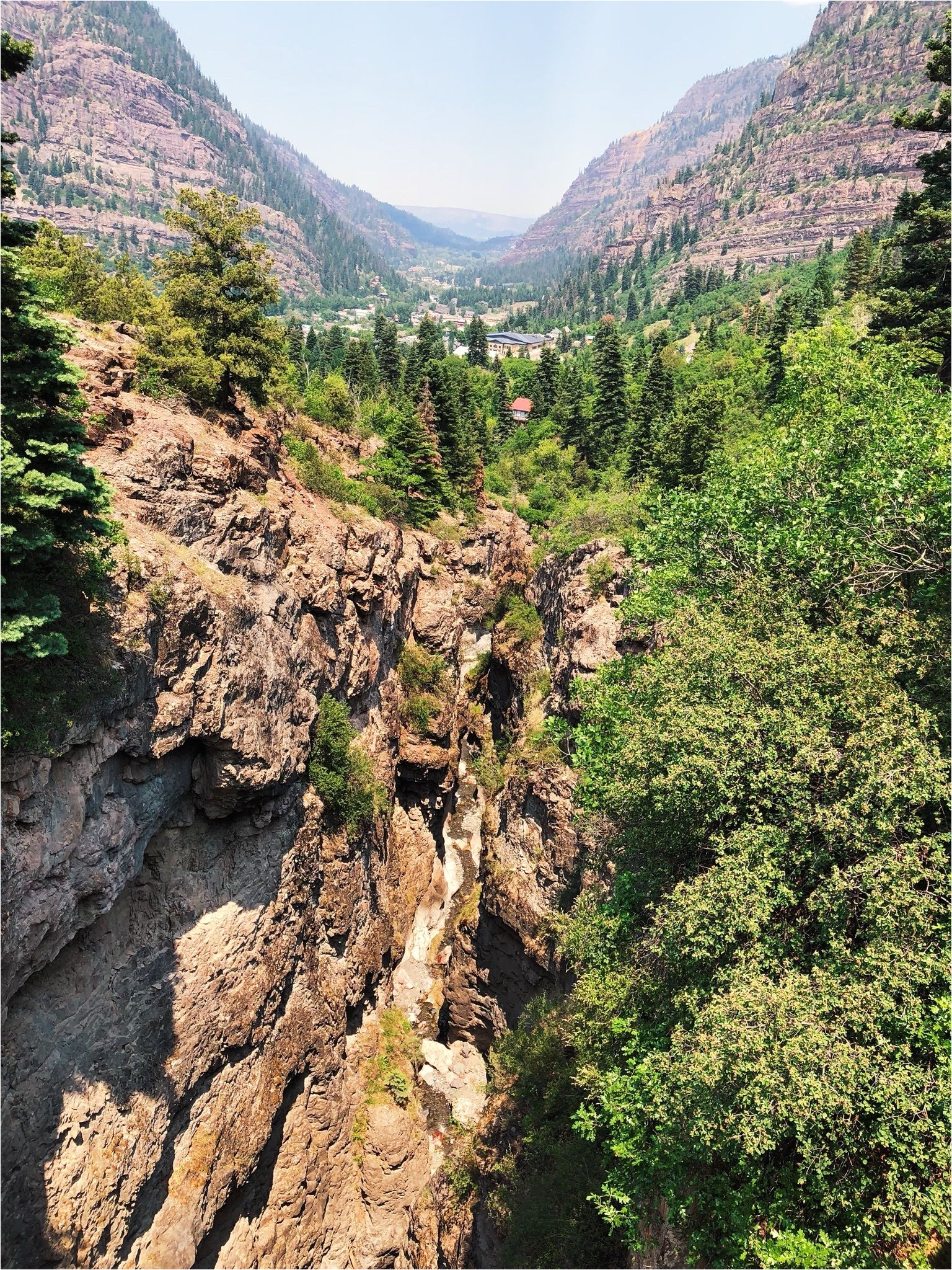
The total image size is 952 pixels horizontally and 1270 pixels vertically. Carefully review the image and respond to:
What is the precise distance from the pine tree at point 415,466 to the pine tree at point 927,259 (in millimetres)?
26607

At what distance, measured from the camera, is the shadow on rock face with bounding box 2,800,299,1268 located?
13711mm

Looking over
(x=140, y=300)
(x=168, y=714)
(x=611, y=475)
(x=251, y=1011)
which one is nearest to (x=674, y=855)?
(x=168, y=714)

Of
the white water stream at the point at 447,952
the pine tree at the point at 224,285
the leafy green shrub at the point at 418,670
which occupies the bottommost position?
the white water stream at the point at 447,952

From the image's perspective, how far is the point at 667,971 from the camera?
1387cm

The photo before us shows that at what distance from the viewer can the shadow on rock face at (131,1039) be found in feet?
45.0

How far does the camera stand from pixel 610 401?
2392 inches

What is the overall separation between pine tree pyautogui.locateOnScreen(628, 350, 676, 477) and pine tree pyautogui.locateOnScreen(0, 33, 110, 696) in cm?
4056

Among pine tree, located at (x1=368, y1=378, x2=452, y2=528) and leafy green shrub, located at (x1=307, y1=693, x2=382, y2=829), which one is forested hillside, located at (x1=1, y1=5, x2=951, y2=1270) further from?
pine tree, located at (x1=368, y1=378, x2=452, y2=528)

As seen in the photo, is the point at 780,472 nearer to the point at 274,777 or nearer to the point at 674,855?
the point at 674,855

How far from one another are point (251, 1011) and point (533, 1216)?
1088cm

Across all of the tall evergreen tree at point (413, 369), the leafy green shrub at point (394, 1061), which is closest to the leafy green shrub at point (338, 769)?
the leafy green shrub at point (394, 1061)

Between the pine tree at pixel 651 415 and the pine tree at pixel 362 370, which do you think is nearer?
the pine tree at pixel 651 415

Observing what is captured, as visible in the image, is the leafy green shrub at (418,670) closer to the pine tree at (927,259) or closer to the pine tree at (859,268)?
the pine tree at (927,259)

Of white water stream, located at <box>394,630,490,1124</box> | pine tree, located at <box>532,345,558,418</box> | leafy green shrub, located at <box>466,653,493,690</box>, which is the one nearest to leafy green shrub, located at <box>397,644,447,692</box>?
white water stream, located at <box>394,630,490,1124</box>
